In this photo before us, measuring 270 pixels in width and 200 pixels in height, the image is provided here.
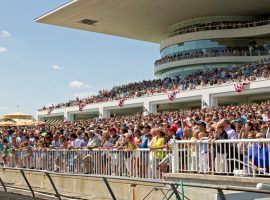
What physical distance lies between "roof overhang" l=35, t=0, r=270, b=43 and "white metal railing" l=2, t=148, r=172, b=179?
3826 cm

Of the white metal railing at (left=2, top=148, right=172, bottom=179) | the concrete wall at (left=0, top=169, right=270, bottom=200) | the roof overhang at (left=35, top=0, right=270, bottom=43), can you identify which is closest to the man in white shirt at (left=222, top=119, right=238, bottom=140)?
the concrete wall at (left=0, top=169, right=270, bottom=200)

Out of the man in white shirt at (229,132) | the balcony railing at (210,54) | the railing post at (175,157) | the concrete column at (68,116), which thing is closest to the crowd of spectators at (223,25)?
the balcony railing at (210,54)

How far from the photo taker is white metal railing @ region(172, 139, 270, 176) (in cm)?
941

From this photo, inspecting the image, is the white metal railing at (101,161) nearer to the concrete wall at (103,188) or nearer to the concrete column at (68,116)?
the concrete wall at (103,188)

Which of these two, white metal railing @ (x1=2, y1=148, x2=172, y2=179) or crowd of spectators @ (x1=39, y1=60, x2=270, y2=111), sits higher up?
crowd of spectators @ (x1=39, y1=60, x2=270, y2=111)

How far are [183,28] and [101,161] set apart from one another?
4891 cm

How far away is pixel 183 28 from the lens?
60375mm

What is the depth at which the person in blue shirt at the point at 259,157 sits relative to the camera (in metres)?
9.31

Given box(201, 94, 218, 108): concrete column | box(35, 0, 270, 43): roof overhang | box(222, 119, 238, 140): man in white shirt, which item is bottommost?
box(222, 119, 238, 140): man in white shirt

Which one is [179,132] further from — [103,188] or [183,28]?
[183,28]

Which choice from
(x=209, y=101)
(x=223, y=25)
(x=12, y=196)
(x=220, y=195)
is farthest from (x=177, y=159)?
(x=223, y=25)

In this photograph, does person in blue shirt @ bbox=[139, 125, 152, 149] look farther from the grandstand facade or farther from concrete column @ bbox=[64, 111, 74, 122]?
concrete column @ bbox=[64, 111, 74, 122]

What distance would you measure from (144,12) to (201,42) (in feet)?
25.8

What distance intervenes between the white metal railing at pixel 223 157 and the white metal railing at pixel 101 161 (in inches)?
17.7
